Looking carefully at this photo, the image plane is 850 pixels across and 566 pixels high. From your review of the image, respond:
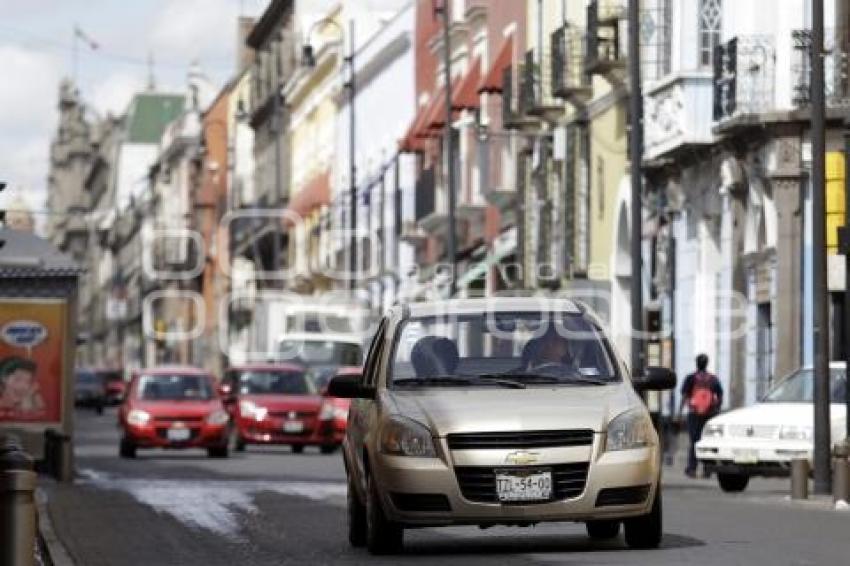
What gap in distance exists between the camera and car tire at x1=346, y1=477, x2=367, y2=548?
20203mm

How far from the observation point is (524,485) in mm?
18516

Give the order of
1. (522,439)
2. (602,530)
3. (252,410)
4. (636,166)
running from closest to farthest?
(522,439)
(602,530)
(636,166)
(252,410)

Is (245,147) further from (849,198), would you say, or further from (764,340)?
(849,198)

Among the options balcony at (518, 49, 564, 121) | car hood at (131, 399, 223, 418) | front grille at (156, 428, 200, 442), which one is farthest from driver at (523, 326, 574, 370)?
balcony at (518, 49, 564, 121)

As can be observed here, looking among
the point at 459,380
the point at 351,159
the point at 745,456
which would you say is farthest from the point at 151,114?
the point at 459,380

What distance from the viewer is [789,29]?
44219 mm

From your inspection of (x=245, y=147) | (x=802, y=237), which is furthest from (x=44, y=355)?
(x=245, y=147)

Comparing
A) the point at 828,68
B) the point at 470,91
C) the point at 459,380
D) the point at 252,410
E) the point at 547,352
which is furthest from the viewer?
the point at 470,91

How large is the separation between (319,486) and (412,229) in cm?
4675

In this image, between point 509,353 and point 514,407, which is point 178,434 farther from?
point 514,407

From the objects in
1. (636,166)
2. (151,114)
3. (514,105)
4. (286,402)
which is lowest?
(286,402)

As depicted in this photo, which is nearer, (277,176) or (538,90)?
(538,90)

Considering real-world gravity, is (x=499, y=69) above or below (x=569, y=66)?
above

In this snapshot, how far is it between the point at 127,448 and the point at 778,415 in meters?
17.6
